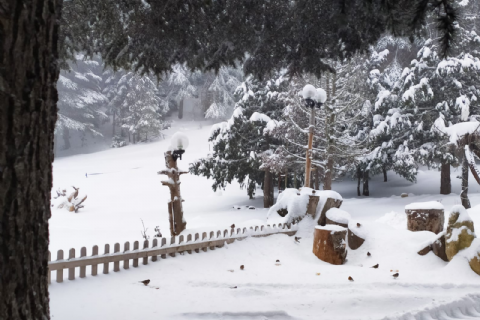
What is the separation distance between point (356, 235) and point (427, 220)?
1.72 metres

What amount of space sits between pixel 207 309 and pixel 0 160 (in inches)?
121

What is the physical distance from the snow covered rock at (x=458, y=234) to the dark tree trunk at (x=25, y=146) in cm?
657

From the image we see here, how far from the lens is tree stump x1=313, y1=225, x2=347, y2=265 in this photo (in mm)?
7434

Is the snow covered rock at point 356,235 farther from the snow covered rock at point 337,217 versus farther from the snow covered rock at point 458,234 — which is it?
the snow covered rock at point 458,234

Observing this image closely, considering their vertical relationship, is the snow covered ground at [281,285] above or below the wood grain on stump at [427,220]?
below

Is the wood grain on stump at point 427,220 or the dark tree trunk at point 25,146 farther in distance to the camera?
the wood grain on stump at point 427,220

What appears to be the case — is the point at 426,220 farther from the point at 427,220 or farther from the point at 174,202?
the point at 174,202

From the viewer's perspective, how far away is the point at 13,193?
2.03 m

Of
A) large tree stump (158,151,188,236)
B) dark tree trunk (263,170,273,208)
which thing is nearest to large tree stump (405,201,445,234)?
large tree stump (158,151,188,236)

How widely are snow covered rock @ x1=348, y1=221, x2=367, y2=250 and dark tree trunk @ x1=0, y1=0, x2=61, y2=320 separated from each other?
677 centimetres

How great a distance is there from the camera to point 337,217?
8594mm

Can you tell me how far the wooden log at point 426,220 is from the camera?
27.7 ft

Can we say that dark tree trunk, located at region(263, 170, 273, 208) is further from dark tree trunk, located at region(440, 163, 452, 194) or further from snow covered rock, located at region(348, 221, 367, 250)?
snow covered rock, located at region(348, 221, 367, 250)

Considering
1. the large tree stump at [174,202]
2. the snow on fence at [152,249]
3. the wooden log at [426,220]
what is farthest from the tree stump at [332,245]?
the large tree stump at [174,202]
